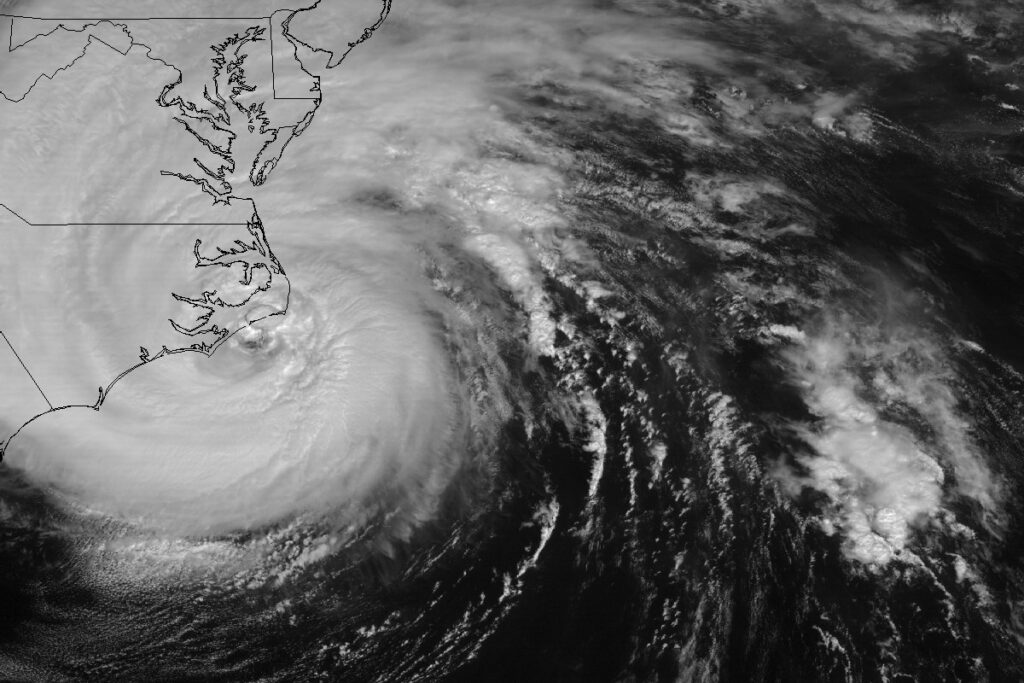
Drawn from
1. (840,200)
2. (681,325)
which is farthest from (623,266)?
Result: (840,200)

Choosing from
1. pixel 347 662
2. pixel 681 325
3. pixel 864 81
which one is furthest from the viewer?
pixel 864 81

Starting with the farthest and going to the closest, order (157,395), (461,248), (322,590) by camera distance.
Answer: (461,248) < (157,395) < (322,590)

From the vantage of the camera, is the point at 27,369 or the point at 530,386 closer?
the point at 27,369

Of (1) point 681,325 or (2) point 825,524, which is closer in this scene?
(2) point 825,524

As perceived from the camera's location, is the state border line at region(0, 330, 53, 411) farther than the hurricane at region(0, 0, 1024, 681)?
Yes

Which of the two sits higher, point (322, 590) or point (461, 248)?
point (461, 248)

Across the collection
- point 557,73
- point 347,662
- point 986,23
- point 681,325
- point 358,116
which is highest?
point 986,23

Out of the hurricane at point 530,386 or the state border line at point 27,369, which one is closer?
the hurricane at point 530,386

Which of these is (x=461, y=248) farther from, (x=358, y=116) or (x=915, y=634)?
(x=915, y=634)
